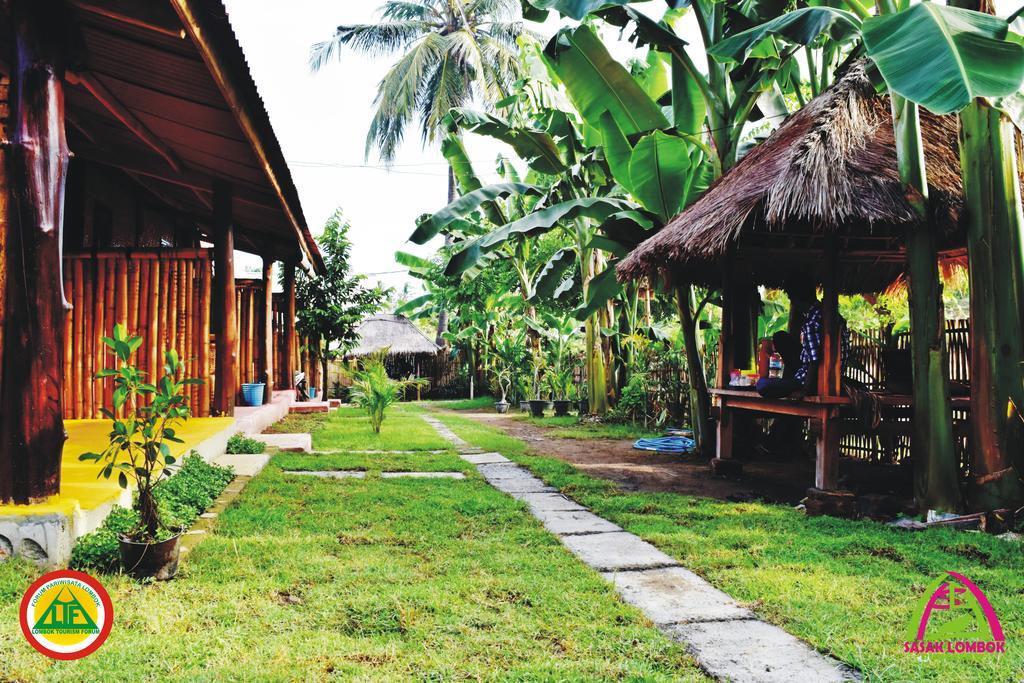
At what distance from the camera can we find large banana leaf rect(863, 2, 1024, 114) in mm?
3066

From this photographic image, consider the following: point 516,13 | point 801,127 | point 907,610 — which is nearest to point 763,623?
point 907,610

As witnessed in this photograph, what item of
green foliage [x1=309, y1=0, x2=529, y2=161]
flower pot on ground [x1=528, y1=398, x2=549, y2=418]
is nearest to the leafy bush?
flower pot on ground [x1=528, y1=398, x2=549, y2=418]

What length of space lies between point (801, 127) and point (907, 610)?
4.06 meters

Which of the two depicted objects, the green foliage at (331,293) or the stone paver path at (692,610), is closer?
the stone paver path at (692,610)

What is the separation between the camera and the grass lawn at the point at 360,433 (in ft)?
26.0

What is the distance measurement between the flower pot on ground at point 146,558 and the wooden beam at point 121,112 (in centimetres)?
281

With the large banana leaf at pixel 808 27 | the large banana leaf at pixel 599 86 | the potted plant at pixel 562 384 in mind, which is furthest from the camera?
the potted plant at pixel 562 384

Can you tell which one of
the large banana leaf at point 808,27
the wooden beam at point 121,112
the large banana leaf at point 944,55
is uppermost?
the large banana leaf at point 808,27

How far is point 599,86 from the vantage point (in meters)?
6.82

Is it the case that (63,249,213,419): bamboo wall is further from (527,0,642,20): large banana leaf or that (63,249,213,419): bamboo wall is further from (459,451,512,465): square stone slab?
(527,0,642,20): large banana leaf

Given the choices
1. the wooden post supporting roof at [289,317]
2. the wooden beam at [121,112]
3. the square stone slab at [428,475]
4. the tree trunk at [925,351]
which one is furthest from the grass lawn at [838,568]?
the wooden post supporting roof at [289,317]

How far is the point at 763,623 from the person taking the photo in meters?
2.65

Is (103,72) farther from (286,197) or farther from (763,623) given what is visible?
(763,623)

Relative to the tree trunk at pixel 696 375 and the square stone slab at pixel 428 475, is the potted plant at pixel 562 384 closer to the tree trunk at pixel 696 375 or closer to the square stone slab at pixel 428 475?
the tree trunk at pixel 696 375
